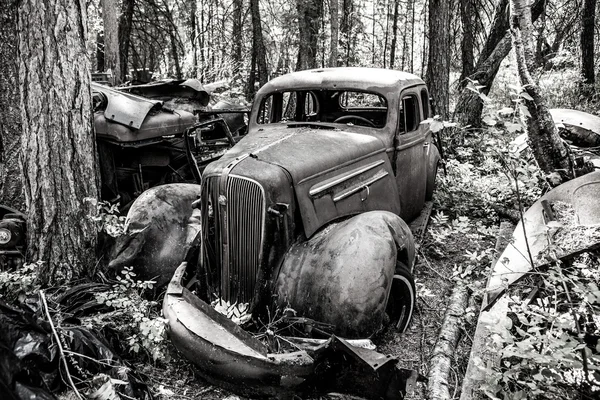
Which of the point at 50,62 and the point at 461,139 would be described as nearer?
the point at 50,62

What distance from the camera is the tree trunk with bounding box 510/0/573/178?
499 cm

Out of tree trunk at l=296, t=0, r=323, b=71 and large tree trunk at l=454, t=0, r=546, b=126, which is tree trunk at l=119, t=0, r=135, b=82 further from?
large tree trunk at l=454, t=0, r=546, b=126

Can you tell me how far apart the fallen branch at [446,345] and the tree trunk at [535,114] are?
5.82 feet

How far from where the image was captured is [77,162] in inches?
167

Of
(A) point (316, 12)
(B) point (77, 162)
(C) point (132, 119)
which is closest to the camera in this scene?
(B) point (77, 162)

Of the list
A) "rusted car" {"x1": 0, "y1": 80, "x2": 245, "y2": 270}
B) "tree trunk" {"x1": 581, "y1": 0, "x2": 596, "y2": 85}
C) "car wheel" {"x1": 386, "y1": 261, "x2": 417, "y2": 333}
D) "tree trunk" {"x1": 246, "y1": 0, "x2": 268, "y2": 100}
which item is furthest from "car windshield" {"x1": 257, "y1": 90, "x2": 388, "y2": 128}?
"tree trunk" {"x1": 581, "y1": 0, "x2": 596, "y2": 85}

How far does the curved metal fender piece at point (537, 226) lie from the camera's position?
12.4 ft

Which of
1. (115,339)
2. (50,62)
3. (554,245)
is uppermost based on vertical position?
(50,62)

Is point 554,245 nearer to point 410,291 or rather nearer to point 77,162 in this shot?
point 410,291

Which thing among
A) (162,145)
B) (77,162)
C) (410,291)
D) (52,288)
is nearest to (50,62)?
(77,162)

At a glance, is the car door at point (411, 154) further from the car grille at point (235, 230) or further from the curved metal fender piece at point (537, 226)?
the car grille at point (235, 230)

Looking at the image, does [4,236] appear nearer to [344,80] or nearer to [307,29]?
A: [344,80]

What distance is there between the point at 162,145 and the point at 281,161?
3.29 metres

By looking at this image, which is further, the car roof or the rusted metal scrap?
the car roof
